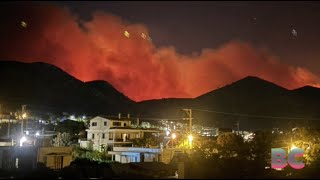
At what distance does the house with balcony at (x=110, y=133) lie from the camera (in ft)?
125

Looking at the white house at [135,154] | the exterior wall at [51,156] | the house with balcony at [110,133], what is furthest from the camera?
the house with balcony at [110,133]

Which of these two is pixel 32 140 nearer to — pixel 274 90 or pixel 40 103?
pixel 40 103

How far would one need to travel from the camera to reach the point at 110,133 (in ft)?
126

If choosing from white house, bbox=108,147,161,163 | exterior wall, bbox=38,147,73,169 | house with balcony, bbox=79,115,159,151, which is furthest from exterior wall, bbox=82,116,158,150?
exterior wall, bbox=38,147,73,169

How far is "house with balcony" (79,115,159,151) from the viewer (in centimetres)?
3797

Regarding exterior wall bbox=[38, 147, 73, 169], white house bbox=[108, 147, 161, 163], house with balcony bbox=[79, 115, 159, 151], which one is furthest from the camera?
house with balcony bbox=[79, 115, 159, 151]

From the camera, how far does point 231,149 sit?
28.4 metres

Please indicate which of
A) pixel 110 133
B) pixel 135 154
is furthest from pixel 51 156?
pixel 110 133

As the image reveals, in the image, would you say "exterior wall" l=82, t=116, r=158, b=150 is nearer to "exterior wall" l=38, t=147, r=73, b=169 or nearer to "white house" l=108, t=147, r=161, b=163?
"white house" l=108, t=147, r=161, b=163

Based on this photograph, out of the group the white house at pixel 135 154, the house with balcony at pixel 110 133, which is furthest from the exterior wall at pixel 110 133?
the white house at pixel 135 154

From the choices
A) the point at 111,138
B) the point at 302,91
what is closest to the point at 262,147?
the point at 111,138

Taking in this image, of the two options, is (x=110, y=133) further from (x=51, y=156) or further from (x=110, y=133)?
(x=51, y=156)

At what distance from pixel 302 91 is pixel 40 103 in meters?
50.0

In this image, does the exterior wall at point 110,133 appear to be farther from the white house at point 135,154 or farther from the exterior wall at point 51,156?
the exterior wall at point 51,156
